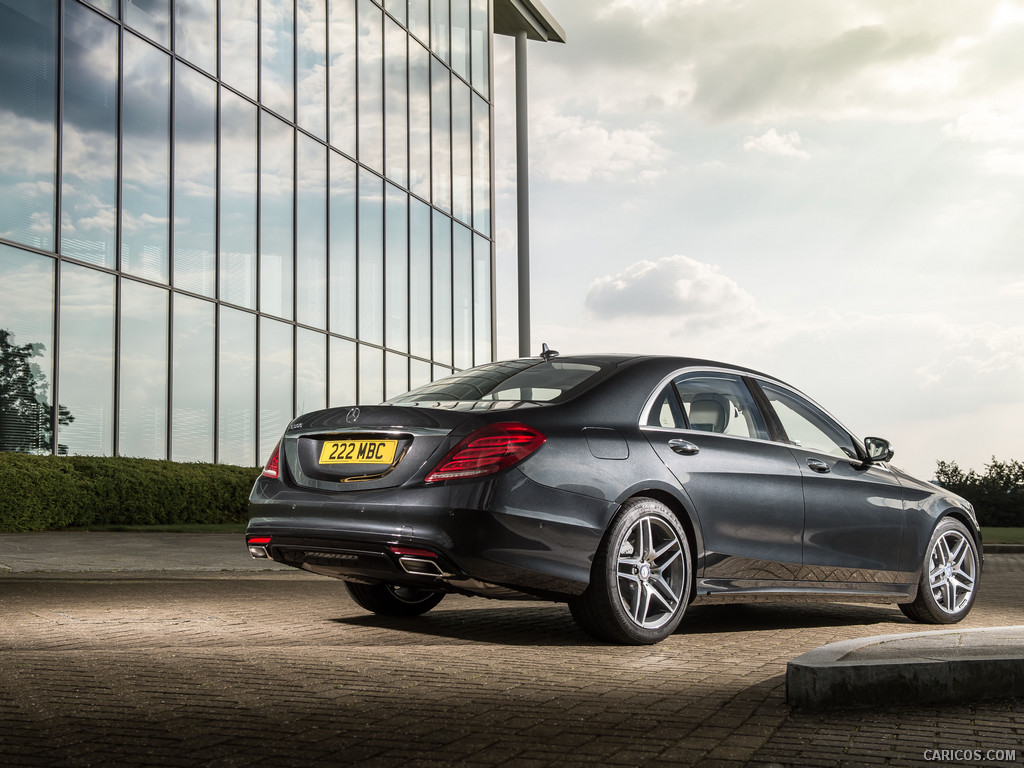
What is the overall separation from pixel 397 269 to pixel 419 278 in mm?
1105

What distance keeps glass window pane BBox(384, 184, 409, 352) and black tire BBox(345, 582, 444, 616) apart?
62.7 feet

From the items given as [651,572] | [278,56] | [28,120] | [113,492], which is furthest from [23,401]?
[651,572]

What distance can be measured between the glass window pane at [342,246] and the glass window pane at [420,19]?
5133 millimetres

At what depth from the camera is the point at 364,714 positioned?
3973mm

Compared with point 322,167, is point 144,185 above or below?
below

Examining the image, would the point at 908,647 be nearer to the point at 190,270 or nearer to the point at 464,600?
the point at 464,600

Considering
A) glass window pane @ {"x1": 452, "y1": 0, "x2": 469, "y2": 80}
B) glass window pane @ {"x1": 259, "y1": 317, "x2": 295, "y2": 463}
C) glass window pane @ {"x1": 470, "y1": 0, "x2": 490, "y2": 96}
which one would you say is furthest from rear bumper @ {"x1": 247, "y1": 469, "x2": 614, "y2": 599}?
glass window pane @ {"x1": 470, "y1": 0, "x2": 490, "y2": 96}

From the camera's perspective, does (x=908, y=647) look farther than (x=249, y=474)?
No

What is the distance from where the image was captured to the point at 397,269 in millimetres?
26609

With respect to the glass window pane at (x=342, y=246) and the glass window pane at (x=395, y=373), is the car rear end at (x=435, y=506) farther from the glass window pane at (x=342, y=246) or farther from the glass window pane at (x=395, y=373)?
the glass window pane at (x=395, y=373)

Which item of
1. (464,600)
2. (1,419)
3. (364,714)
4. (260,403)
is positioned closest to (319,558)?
(364,714)

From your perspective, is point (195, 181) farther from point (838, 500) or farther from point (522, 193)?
point (838, 500)

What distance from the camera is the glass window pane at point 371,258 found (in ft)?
82.2

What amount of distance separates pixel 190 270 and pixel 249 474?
362 cm
